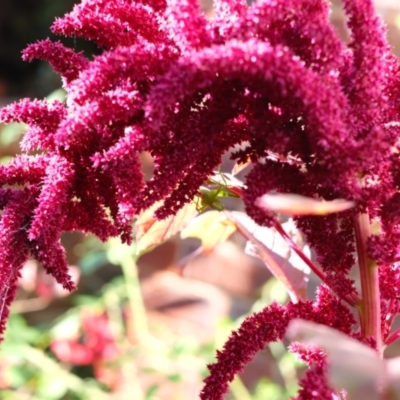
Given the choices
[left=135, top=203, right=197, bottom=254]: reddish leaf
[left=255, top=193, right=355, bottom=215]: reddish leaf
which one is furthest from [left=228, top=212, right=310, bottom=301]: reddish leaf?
[left=255, top=193, right=355, bottom=215]: reddish leaf

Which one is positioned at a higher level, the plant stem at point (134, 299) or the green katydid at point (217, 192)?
the plant stem at point (134, 299)

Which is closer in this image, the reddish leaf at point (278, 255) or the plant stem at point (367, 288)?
the plant stem at point (367, 288)

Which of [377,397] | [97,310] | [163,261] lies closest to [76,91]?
[377,397]

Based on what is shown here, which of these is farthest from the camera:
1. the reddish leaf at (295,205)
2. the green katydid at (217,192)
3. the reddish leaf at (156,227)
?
the reddish leaf at (156,227)

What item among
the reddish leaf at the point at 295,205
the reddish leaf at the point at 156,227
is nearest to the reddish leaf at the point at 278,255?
the reddish leaf at the point at 156,227

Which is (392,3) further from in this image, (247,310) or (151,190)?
(151,190)

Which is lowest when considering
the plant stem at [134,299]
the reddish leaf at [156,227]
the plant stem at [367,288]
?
the plant stem at [367,288]

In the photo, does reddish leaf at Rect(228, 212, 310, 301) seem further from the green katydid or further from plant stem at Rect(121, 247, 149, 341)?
plant stem at Rect(121, 247, 149, 341)

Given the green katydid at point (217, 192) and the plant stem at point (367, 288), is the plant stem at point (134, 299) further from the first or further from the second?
the plant stem at point (367, 288)
